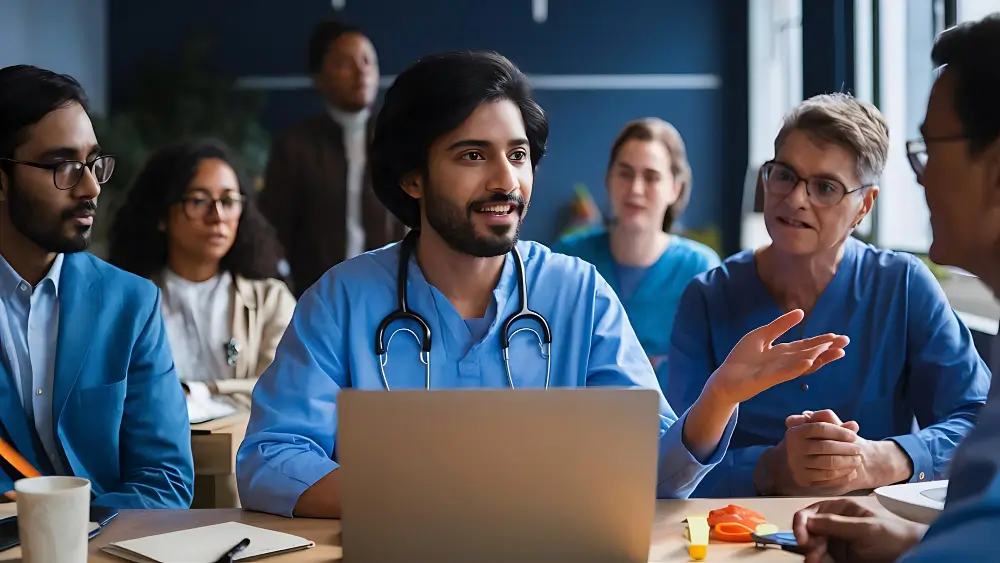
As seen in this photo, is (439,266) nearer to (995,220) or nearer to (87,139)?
(87,139)

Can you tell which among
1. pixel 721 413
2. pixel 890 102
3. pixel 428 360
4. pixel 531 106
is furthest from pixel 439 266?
pixel 890 102

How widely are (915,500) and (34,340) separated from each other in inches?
58.8

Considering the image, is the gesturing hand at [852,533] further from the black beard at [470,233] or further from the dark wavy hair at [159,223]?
the dark wavy hair at [159,223]

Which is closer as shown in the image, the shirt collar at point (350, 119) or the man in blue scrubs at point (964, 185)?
the man in blue scrubs at point (964, 185)

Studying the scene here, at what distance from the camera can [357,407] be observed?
1062mm

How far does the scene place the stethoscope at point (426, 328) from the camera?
5.59 feet

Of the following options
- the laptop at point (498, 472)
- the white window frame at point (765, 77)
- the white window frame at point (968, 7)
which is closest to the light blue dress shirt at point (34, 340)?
the laptop at point (498, 472)

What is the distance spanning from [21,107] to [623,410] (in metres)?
1.37

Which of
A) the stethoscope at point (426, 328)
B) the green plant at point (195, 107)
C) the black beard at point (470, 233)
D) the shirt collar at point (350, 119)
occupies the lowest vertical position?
the stethoscope at point (426, 328)

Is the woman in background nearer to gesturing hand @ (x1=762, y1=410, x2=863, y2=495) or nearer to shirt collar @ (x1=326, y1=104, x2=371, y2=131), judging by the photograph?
shirt collar @ (x1=326, y1=104, x2=371, y2=131)

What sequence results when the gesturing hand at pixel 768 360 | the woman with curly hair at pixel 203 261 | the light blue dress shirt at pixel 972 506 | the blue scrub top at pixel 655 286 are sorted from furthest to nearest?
the blue scrub top at pixel 655 286, the woman with curly hair at pixel 203 261, the gesturing hand at pixel 768 360, the light blue dress shirt at pixel 972 506

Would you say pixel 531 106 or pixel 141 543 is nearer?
pixel 141 543

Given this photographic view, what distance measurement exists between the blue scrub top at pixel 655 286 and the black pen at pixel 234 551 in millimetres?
2263

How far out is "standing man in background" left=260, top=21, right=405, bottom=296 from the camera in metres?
4.08
